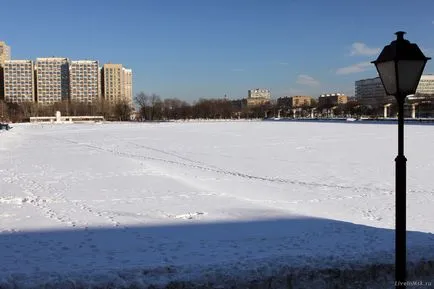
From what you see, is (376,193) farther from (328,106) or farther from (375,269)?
(328,106)

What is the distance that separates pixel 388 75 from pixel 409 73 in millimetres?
210

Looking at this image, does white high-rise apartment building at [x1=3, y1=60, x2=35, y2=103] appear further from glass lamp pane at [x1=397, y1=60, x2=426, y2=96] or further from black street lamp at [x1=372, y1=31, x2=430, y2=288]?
glass lamp pane at [x1=397, y1=60, x2=426, y2=96]

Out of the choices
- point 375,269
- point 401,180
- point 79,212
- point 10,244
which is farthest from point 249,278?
point 79,212

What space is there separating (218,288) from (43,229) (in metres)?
5.01

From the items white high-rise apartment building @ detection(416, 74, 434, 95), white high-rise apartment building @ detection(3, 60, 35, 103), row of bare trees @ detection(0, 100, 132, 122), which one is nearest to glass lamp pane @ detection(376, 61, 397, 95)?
row of bare trees @ detection(0, 100, 132, 122)

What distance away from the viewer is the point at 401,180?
536cm

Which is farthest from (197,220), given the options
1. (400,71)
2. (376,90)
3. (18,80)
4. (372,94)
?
(18,80)

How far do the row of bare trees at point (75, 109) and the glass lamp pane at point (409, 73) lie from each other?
525 ft

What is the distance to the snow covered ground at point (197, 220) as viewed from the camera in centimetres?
693

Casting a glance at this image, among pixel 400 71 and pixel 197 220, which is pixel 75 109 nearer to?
pixel 197 220

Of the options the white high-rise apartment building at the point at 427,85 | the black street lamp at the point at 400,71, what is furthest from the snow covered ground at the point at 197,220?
the white high-rise apartment building at the point at 427,85

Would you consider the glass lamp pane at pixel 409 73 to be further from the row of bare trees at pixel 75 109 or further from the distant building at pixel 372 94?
the distant building at pixel 372 94

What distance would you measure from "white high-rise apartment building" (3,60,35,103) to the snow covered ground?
18796 cm

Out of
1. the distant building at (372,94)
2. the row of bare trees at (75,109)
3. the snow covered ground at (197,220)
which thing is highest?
the distant building at (372,94)
